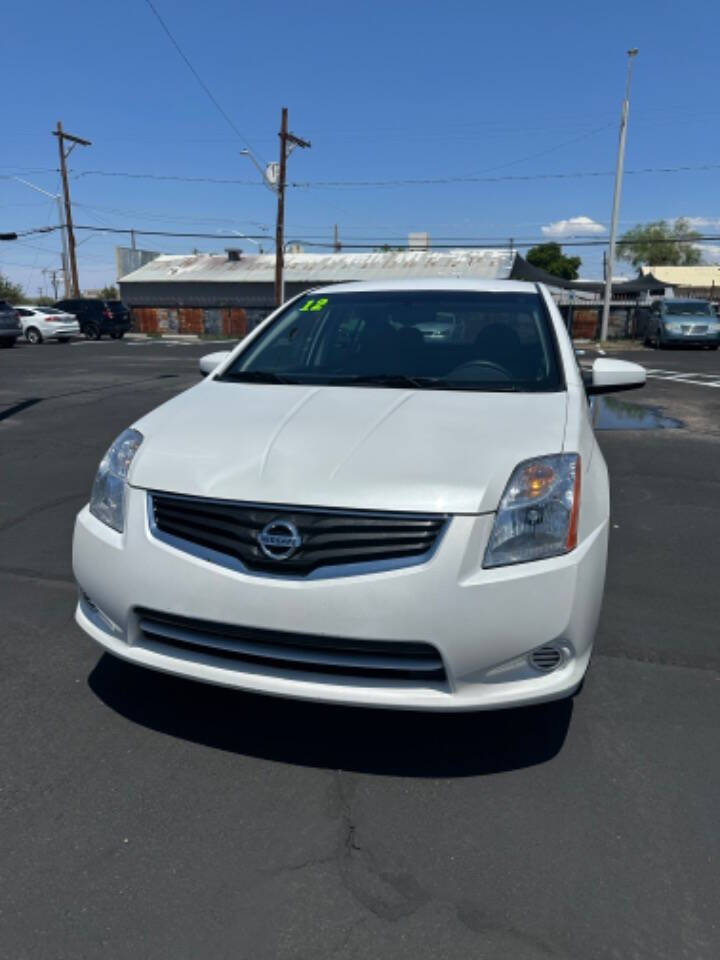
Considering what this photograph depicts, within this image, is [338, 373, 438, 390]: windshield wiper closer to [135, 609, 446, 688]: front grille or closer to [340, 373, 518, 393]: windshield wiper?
[340, 373, 518, 393]: windshield wiper

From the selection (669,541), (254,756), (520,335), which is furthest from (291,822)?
(669,541)

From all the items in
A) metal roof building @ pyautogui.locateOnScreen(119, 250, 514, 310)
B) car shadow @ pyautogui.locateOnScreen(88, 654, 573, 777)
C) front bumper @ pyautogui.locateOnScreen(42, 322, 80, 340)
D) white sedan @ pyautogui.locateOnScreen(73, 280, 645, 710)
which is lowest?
car shadow @ pyautogui.locateOnScreen(88, 654, 573, 777)

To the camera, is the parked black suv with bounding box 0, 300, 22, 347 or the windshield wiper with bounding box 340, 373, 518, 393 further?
the parked black suv with bounding box 0, 300, 22, 347

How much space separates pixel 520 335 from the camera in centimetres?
357

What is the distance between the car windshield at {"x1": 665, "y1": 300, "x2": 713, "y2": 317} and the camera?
25438mm

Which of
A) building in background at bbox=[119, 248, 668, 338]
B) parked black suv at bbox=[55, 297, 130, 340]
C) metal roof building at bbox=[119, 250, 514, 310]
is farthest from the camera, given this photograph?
metal roof building at bbox=[119, 250, 514, 310]

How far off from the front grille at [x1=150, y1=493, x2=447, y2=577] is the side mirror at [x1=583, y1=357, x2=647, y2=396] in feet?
6.30

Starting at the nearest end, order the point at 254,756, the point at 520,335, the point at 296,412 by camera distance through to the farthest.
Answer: the point at 254,756 < the point at 296,412 < the point at 520,335

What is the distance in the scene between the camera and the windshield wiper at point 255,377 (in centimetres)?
338

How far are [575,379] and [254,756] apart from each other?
2.05 metres

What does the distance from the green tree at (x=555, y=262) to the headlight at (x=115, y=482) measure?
8907 cm

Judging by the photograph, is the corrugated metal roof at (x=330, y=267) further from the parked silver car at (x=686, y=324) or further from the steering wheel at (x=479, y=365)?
the steering wheel at (x=479, y=365)

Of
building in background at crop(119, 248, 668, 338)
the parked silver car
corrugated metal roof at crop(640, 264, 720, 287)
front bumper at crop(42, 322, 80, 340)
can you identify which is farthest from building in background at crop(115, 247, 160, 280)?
corrugated metal roof at crop(640, 264, 720, 287)

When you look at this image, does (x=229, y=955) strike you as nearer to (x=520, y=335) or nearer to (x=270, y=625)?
(x=270, y=625)
